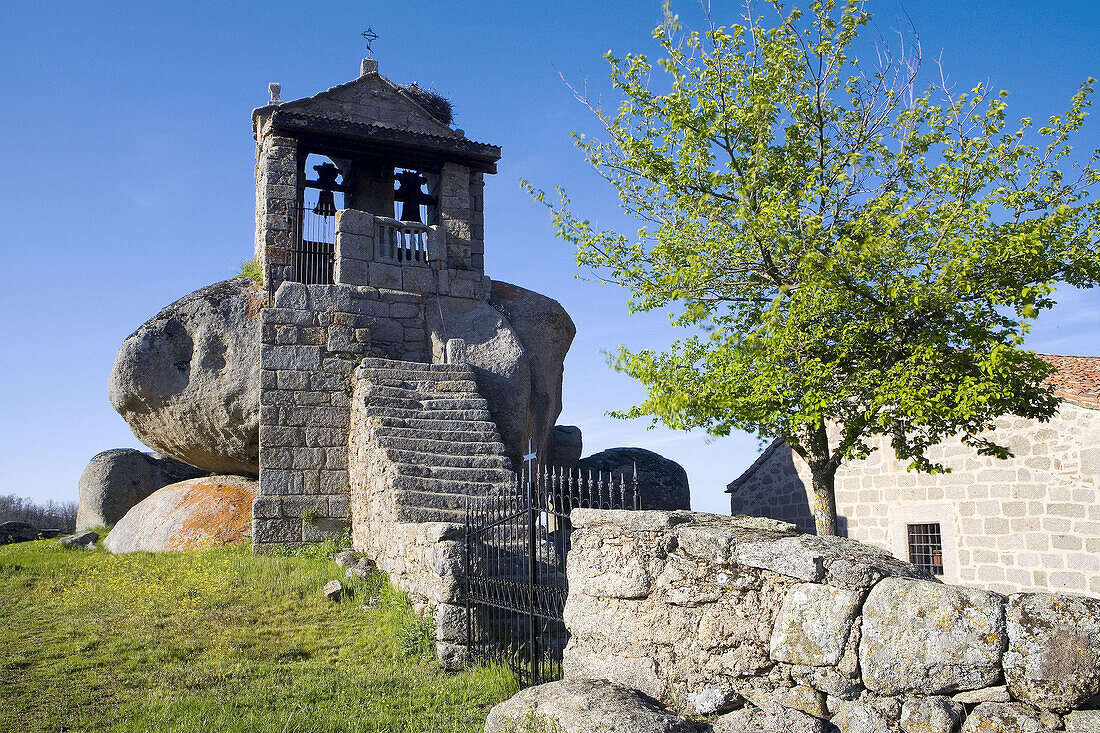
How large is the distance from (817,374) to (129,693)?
709cm

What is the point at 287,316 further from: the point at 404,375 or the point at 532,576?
the point at 532,576

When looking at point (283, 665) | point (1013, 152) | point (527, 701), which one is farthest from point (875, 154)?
point (283, 665)

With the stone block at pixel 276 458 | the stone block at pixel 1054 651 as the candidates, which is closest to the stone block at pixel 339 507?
the stone block at pixel 276 458

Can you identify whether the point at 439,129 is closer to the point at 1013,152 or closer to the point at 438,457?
the point at 438,457

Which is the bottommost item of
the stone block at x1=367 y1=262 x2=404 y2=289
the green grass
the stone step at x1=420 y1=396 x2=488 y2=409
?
the green grass

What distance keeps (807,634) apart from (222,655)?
Result: 5.56m

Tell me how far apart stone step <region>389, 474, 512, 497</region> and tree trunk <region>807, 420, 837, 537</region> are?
354 cm

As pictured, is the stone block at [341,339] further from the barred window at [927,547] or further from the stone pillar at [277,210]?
the barred window at [927,547]

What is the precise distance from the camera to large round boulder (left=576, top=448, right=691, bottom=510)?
53.4ft

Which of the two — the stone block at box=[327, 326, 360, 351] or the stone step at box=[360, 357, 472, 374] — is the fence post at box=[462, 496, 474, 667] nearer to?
the stone step at box=[360, 357, 472, 374]

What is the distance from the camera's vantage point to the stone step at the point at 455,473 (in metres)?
9.63

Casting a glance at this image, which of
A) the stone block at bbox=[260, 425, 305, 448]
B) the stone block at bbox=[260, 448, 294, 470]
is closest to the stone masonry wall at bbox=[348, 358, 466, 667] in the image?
the stone block at bbox=[260, 425, 305, 448]

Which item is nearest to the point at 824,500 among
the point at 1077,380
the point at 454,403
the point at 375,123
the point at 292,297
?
the point at 454,403

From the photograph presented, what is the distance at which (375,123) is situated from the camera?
16.0 metres
